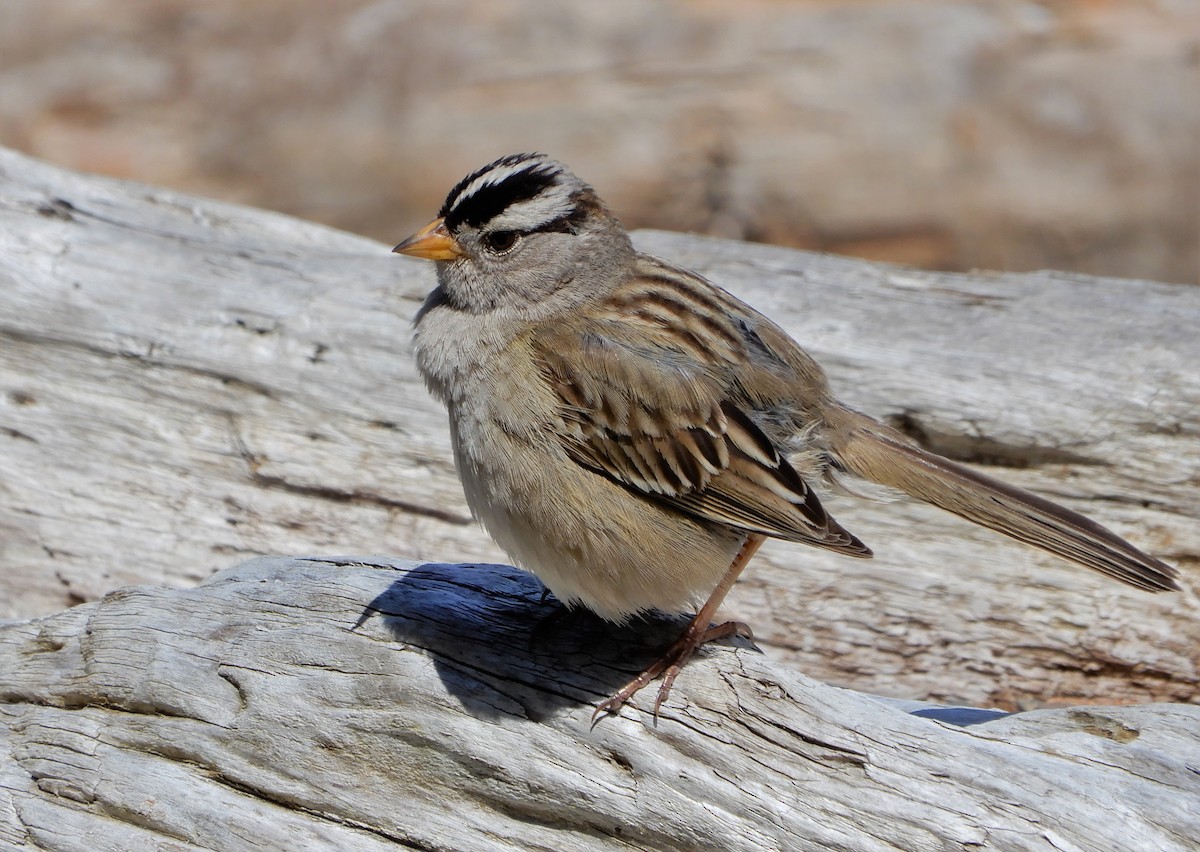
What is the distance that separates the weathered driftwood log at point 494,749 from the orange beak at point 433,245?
1.22 meters

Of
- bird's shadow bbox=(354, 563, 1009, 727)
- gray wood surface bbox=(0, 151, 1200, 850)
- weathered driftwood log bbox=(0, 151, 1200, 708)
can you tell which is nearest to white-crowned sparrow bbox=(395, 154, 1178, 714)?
bird's shadow bbox=(354, 563, 1009, 727)

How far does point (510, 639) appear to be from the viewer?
14.7ft

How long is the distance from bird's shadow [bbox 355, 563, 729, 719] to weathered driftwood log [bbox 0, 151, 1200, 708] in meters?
1.32

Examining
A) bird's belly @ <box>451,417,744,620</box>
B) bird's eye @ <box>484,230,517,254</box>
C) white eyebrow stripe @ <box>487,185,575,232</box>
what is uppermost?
white eyebrow stripe @ <box>487,185,575,232</box>

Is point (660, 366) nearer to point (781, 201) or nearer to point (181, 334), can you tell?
point (181, 334)

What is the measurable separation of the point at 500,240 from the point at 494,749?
1.80 meters

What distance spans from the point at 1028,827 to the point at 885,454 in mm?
1336

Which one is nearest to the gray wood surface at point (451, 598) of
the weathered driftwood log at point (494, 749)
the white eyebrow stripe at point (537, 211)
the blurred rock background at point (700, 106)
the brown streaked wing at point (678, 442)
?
the weathered driftwood log at point (494, 749)

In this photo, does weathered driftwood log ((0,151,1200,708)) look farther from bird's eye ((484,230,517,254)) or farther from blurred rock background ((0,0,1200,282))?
blurred rock background ((0,0,1200,282))

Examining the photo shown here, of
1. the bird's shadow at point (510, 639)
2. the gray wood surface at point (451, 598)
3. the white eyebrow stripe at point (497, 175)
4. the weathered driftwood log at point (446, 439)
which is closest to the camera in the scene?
the gray wood surface at point (451, 598)

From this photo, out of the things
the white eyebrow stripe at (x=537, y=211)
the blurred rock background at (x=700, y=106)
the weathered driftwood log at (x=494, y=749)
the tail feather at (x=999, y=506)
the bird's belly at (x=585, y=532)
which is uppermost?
the blurred rock background at (x=700, y=106)

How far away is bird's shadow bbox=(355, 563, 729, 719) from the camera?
14.1 ft

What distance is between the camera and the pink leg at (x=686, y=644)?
4191 mm

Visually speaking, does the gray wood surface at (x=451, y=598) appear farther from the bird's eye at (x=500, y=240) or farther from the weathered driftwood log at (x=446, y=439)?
the bird's eye at (x=500, y=240)
